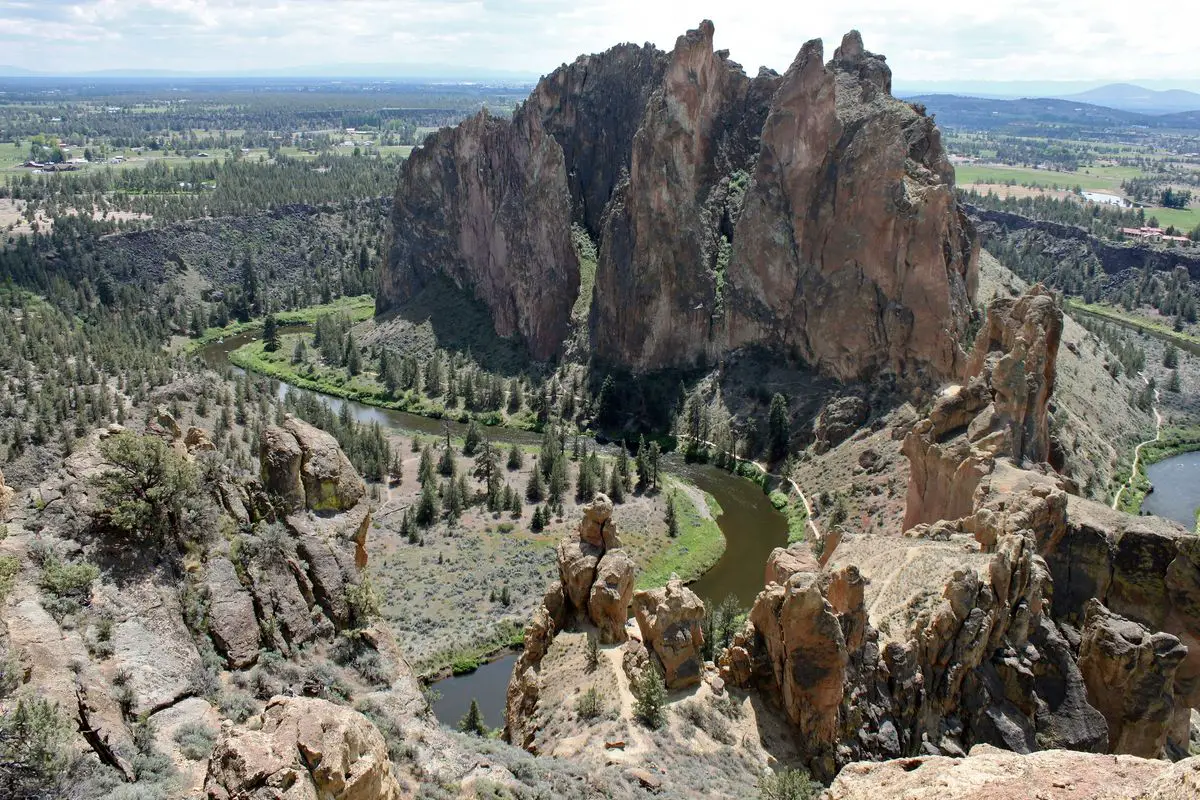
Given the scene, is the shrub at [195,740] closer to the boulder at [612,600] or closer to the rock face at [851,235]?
the boulder at [612,600]

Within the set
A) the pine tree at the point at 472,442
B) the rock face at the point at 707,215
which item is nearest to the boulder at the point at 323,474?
the pine tree at the point at 472,442

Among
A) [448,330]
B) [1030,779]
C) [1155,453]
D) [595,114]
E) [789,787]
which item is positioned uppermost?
[595,114]

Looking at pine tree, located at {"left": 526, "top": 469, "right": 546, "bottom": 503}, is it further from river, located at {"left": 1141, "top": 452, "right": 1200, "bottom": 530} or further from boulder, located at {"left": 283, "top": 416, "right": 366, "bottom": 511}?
river, located at {"left": 1141, "top": 452, "right": 1200, "bottom": 530}

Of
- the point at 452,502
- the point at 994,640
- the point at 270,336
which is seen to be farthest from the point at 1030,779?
the point at 270,336

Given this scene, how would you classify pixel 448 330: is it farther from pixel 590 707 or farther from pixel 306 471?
pixel 590 707

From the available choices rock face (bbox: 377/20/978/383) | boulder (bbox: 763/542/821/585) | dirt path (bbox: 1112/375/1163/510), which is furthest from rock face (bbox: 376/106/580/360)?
boulder (bbox: 763/542/821/585)
